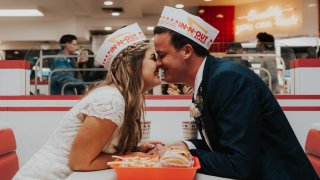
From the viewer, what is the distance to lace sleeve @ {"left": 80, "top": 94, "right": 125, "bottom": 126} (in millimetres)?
1774

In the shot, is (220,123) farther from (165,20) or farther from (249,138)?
(165,20)

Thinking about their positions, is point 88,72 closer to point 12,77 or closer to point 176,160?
point 12,77

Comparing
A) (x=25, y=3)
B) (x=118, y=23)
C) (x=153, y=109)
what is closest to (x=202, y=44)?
(x=153, y=109)

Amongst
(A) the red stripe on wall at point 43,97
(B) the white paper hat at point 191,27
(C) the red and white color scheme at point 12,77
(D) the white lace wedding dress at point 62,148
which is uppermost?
(B) the white paper hat at point 191,27

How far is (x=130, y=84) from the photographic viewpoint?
202 centimetres

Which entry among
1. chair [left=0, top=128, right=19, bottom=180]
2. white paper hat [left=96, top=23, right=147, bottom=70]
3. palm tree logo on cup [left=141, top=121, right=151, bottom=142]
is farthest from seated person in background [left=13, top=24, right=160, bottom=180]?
chair [left=0, top=128, right=19, bottom=180]

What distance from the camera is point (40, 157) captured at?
2.00 metres

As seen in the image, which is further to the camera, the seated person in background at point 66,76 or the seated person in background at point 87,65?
the seated person in background at point 87,65

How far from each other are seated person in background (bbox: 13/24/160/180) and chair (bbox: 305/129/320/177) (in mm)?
1120

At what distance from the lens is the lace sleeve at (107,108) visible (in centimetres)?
177

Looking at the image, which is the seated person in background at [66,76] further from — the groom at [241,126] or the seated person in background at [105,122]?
the groom at [241,126]

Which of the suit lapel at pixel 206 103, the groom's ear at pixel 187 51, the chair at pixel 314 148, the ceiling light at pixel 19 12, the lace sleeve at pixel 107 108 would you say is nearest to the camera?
the suit lapel at pixel 206 103

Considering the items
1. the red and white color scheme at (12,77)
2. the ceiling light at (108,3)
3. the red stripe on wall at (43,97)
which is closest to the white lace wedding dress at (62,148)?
the red stripe on wall at (43,97)

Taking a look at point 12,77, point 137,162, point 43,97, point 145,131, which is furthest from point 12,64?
point 137,162
